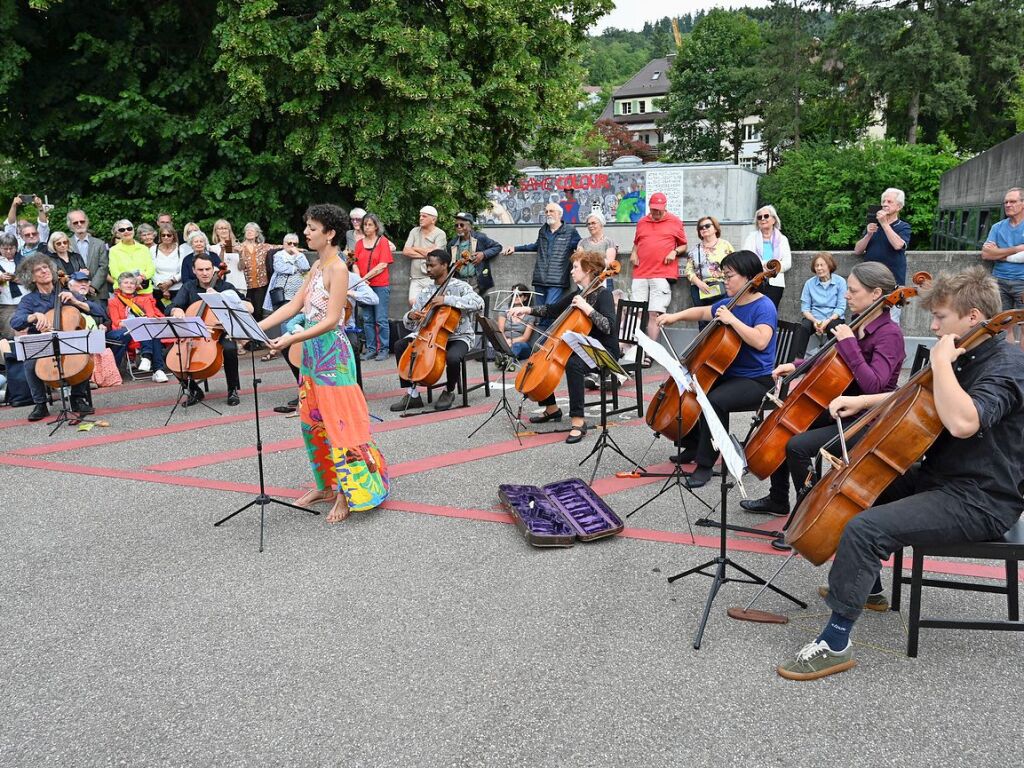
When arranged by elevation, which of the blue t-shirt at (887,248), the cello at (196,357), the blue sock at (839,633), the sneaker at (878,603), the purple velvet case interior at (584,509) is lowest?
the sneaker at (878,603)

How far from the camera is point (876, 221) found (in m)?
9.36

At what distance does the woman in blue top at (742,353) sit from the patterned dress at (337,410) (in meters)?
2.21

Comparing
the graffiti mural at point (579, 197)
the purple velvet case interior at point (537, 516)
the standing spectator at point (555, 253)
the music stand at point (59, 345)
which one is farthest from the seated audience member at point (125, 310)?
the graffiti mural at point (579, 197)

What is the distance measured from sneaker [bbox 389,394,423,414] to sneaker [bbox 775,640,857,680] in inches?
219

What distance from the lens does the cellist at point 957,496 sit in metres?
3.51

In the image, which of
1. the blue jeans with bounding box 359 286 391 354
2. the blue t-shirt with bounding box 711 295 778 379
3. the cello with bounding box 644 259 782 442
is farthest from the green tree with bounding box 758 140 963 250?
the cello with bounding box 644 259 782 442

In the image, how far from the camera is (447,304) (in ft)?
27.0

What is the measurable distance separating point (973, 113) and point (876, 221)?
3528 centimetres

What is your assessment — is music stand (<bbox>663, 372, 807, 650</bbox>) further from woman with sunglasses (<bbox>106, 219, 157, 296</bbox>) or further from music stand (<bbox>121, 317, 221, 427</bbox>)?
woman with sunglasses (<bbox>106, 219, 157, 296</bbox>)

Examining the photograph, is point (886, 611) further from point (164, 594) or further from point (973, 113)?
point (973, 113)

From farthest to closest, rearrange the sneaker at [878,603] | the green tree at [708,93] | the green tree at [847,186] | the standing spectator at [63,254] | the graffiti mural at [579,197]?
the green tree at [708,93] < the graffiti mural at [579,197] < the green tree at [847,186] < the standing spectator at [63,254] < the sneaker at [878,603]

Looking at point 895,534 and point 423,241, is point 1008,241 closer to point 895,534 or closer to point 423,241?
point 895,534

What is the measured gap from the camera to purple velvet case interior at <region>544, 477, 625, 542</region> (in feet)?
17.0

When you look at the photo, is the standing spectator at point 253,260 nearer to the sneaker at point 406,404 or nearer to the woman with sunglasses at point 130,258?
the woman with sunglasses at point 130,258
